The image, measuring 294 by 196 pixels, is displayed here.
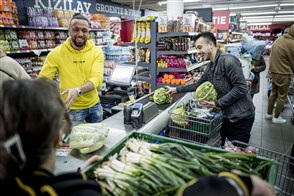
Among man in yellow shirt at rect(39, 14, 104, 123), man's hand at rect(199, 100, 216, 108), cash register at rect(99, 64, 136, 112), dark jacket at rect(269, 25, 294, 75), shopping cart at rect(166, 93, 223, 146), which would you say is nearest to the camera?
shopping cart at rect(166, 93, 223, 146)

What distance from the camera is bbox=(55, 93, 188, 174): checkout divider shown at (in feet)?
5.34

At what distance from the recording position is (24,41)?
4.79m

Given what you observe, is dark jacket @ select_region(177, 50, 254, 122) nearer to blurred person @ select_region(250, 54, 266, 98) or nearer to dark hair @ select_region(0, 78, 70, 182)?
dark hair @ select_region(0, 78, 70, 182)

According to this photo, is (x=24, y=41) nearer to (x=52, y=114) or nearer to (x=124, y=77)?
(x=124, y=77)

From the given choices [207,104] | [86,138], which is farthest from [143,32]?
[86,138]

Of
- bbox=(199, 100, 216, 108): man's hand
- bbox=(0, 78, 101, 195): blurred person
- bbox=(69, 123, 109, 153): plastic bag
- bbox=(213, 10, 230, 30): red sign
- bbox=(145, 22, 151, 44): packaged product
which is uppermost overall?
bbox=(213, 10, 230, 30): red sign

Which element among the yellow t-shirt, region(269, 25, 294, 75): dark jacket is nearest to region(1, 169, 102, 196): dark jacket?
the yellow t-shirt

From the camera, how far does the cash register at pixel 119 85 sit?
3.63m

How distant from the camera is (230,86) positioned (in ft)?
8.38

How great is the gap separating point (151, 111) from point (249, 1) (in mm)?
13141

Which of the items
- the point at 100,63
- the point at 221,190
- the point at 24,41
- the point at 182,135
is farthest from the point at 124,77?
the point at 221,190

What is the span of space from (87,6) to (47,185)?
8.91 m

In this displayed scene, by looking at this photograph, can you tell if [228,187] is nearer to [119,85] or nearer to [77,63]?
[77,63]

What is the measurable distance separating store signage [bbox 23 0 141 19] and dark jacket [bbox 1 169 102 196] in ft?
10.4
